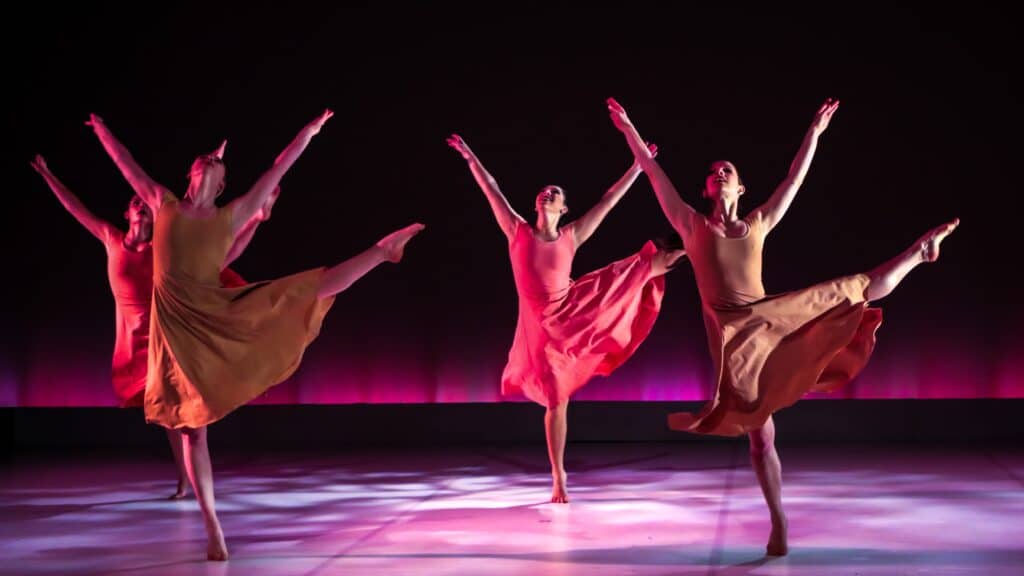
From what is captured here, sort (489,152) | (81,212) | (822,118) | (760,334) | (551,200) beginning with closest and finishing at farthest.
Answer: (760,334) → (822,118) → (551,200) → (81,212) → (489,152)

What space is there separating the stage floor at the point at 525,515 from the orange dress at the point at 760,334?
482mm

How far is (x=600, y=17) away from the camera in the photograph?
827 centimetres

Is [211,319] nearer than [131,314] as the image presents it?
Yes

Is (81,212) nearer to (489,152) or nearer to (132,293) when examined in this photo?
(132,293)

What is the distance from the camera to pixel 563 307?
17.7 ft

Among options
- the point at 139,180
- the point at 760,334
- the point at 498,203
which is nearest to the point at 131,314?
the point at 139,180

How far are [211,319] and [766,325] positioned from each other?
1762mm

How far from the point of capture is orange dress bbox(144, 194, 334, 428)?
3.80m

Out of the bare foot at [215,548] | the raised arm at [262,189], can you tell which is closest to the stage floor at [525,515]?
the bare foot at [215,548]

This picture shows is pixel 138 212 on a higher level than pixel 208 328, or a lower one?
higher

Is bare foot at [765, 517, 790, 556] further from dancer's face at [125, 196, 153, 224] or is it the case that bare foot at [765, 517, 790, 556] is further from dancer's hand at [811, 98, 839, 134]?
dancer's face at [125, 196, 153, 224]

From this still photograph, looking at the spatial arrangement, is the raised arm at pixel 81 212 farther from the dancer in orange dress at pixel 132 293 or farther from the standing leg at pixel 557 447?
the standing leg at pixel 557 447

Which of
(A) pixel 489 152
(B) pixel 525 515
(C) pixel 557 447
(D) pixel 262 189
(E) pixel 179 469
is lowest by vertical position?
(B) pixel 525 515

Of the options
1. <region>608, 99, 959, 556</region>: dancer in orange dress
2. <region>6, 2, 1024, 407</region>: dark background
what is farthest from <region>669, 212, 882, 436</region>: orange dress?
<region>6, 2, 1024, 407</region>: dark background
